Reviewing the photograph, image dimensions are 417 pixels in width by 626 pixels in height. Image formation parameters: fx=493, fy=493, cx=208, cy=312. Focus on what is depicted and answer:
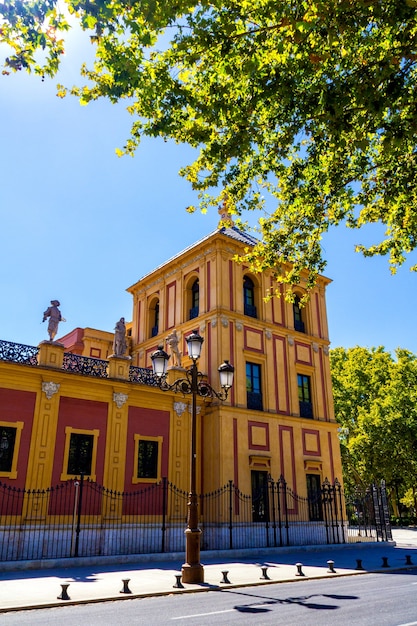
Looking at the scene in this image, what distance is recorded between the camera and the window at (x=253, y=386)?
2208 cm

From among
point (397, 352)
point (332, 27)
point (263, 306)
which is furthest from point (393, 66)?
point (397, 352)

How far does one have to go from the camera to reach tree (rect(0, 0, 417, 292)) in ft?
Result: 25.2

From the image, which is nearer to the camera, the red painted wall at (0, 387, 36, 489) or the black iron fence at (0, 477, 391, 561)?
the black iron fence at (0, 477, 391, 561)

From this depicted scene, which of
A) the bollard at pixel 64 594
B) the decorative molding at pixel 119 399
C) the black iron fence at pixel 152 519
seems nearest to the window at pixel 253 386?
the black iron fence at pixel 152 519

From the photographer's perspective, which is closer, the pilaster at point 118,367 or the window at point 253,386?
the pilaster at point 118,367

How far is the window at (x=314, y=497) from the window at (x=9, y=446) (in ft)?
43.1

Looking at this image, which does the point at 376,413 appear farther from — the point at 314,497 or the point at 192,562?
the point at 192,562

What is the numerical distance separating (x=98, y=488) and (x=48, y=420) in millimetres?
2908

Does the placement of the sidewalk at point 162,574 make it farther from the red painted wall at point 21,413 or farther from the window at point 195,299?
the window at point 195,299

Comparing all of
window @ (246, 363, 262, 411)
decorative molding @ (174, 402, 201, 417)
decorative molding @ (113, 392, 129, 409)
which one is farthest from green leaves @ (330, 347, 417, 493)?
decorative molding @ (113, 392, 129, 409)

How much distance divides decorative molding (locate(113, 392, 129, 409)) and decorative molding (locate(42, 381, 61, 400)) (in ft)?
7.39

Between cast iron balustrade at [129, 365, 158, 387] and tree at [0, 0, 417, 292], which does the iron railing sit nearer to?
cast iron balustrade at [129, 365, 158, 387]

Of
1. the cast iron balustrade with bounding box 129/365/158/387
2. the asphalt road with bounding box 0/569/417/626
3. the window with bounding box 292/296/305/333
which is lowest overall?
the asphalt road with bounding box 0/569/417/626

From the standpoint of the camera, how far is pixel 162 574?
39.8 ft
